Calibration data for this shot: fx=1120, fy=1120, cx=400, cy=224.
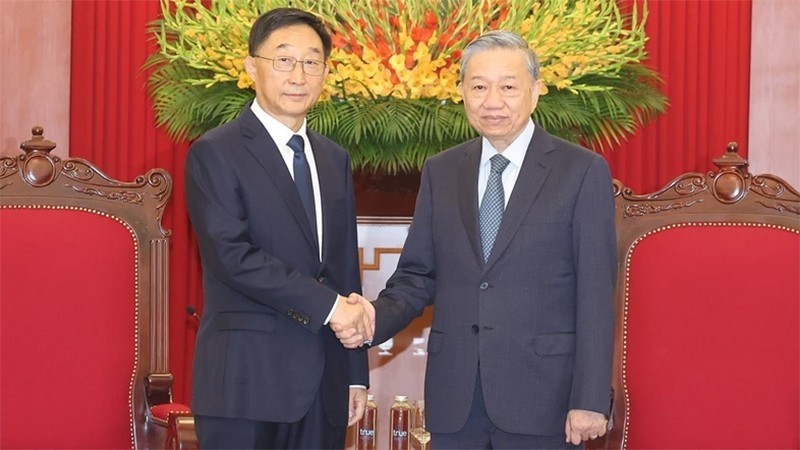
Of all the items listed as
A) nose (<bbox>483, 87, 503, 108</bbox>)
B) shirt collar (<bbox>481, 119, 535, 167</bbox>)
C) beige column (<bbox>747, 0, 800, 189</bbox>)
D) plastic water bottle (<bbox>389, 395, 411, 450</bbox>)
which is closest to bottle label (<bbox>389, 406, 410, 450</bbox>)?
plastic water bottle (<bbox>389, 395, 411, 450</bbox>)

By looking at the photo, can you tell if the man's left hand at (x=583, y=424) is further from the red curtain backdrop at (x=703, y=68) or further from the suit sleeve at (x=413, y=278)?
the red curtain backdrop at (x=703, y=68)

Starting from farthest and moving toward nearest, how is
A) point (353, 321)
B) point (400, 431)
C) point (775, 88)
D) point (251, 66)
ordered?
point (775, 88)
point (400, 431)
point (251, 66)
point (353, 321)

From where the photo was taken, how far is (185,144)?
13.2ft

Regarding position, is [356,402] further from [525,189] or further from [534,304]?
[525,189]

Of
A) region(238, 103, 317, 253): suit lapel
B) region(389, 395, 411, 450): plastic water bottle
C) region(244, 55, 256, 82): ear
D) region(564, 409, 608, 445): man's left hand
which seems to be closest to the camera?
region(564, 409, 608, 445): man's left hand

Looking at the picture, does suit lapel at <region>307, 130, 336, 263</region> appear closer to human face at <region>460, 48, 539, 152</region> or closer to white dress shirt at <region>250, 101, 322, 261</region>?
white dress shirt at <region>250, 101, 322, 261</region>

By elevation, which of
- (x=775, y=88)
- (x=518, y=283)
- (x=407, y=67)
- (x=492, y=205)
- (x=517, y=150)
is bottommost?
(x=518, y=283)

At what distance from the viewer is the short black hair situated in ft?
7.89

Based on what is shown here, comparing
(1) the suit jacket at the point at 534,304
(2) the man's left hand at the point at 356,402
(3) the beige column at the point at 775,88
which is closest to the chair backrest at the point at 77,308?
(2) the man's left hand at the point at 356,402

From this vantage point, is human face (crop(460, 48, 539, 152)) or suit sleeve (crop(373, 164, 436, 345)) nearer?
human face (crop(460, 48, 539, 152))

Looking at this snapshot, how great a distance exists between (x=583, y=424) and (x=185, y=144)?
2.24 meters

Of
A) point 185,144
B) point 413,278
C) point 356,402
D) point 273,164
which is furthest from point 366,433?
point 185,144

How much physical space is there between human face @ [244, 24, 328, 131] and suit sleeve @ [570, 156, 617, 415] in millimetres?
615

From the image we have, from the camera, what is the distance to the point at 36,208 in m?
2.87
